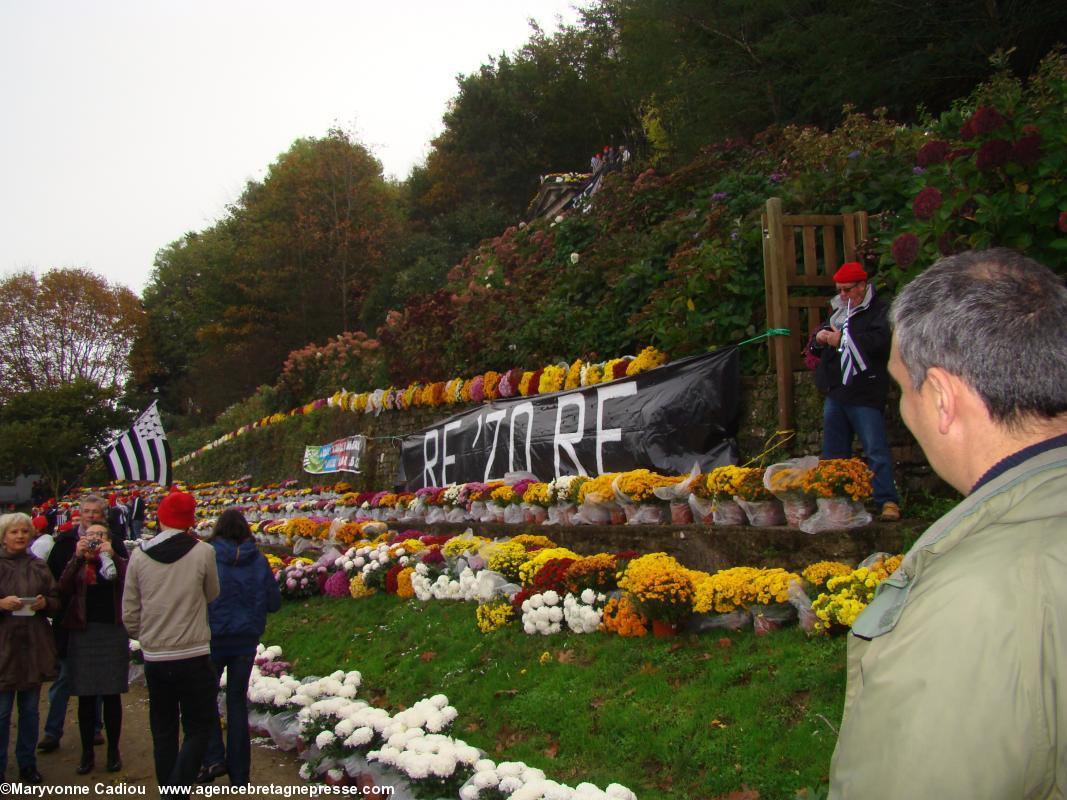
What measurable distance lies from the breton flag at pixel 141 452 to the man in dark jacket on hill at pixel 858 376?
12283 millimetres

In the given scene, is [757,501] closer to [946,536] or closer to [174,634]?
[174,634]

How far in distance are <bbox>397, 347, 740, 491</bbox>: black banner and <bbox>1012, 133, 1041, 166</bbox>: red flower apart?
323 centimetres

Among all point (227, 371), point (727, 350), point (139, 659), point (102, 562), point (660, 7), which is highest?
point (660, 7)

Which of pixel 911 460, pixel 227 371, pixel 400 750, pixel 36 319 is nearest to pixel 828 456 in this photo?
pixel 911 460

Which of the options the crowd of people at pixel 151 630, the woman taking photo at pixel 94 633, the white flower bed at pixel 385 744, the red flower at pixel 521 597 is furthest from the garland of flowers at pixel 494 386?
the woman taking photo at pixel 94 633

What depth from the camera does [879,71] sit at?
14.1 meters

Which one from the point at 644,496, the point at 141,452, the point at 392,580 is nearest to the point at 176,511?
the point at 644,496

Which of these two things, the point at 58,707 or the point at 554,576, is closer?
the point at 58,707

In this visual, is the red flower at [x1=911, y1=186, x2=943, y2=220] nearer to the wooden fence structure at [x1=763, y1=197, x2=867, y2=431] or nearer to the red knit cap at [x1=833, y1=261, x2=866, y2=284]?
the red knit cap at [x1=833, y1=261, x2=866, y2=284]

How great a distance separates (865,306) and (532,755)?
4.20 metres

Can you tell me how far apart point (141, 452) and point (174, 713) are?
11.5 m

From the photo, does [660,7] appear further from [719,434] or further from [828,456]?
[828,456]

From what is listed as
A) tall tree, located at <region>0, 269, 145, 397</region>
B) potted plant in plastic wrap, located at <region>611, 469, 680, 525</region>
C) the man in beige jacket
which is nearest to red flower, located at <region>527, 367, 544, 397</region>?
potted plant in plastic wrap, located at <region>611, 469, 680, 525</region>

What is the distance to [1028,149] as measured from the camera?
6410 millimetres
